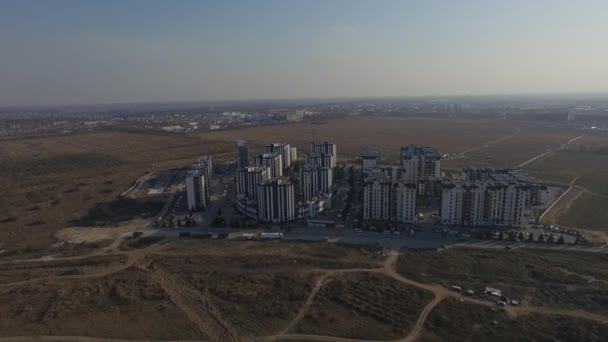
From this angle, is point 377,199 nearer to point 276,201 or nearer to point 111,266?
point 276,201

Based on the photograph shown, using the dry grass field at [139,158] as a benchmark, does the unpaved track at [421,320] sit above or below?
below

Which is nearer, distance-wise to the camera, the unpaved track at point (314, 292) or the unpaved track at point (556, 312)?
the unpaved track at point (556, 312)

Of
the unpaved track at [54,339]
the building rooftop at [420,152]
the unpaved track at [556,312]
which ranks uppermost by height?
the building rooftop at [420,152]

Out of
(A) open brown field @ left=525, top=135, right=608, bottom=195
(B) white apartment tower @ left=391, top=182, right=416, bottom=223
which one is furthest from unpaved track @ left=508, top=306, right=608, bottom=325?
(A) open brown field @ left=525, top=135, right=608, bottom=195

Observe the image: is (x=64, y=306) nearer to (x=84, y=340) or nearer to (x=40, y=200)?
(x=84, y=340)

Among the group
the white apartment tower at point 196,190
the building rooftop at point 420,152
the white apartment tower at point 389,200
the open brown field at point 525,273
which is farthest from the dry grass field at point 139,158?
the white apartment tower at point 389,200

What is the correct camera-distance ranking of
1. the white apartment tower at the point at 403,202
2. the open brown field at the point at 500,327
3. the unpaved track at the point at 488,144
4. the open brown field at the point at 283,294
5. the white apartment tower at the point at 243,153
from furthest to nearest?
1. the unpaved track at the point at 488,144
2. the white apartment tower at the point at 243,153
3. the white apartment tower at the point at 403,202
4. the open brown field at the point at 283,294
5. the open brown field at the point at 500,327

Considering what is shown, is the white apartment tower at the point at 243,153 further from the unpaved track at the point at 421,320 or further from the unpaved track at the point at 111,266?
the unpaved track at the point at 421,320

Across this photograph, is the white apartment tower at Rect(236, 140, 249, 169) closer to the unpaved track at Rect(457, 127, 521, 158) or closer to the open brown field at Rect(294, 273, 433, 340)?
the open brown field at Rect(294, 273, 433, 340)

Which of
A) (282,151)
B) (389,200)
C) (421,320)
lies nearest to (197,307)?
(421,320)
